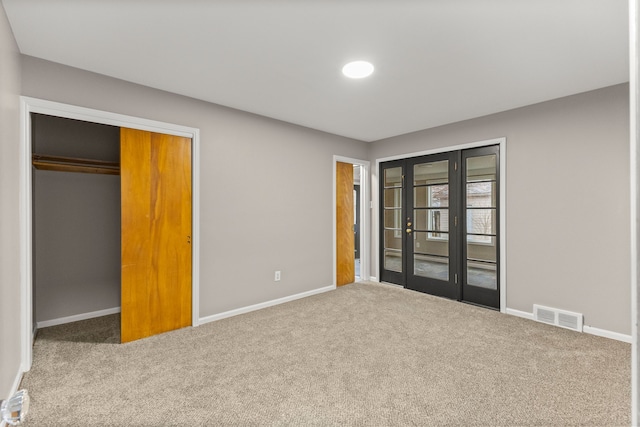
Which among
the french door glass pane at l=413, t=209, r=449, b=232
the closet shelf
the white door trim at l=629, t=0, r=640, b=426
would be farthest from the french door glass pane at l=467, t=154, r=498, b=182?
the closet shelf

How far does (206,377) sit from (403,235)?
3.42m

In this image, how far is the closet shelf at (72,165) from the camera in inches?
120

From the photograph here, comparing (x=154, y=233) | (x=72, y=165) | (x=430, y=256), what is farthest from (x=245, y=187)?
(x=430, y=256)

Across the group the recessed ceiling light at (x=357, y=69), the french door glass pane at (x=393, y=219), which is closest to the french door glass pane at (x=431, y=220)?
the french door glass pane at (x=393, y=219)

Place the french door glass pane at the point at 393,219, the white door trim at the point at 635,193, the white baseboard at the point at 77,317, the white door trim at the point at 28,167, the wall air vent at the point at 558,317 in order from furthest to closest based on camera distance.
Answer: the french door glass pane at the point at 393,219 → the white baseboard at the point at 77,317 → the wall air vent at the point at 558,317 → the white door trim at the point at 28,167 → the white door trim at the point at 635,193

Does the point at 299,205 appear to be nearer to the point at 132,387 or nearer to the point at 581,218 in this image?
the point at 132,387

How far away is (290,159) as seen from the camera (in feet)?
13.9

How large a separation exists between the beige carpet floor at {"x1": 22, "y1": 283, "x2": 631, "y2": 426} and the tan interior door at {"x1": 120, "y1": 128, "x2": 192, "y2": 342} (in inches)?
9.2

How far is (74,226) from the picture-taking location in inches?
139

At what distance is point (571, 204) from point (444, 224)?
1.42m

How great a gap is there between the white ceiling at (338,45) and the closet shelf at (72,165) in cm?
101

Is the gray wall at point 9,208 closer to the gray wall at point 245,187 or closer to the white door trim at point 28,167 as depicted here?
the white door trim at point 28,167

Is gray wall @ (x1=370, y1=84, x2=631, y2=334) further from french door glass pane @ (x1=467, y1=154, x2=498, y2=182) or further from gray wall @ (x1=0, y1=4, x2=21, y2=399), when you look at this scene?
gray wall @ (x1=0, y1=4, x2=21, y2=399)

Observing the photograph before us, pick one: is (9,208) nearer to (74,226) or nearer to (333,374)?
(74,226)
